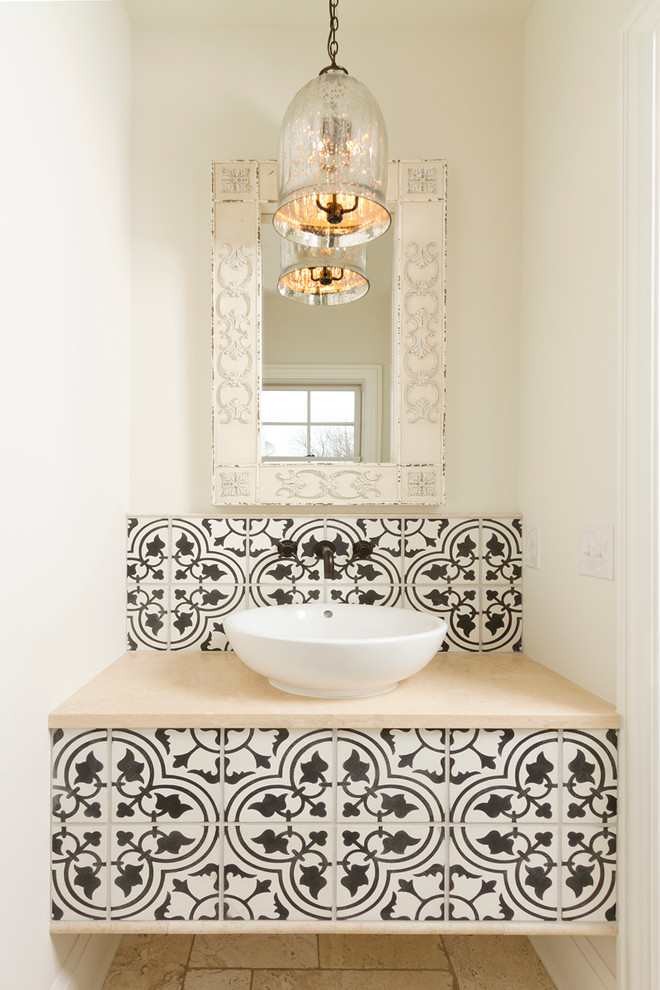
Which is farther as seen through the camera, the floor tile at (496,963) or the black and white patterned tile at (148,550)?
the black and white patterned tile at (148,550)

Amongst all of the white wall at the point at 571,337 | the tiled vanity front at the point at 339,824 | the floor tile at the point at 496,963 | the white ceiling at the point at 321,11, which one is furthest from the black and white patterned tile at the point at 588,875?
the white ceiling at the point at 321,11

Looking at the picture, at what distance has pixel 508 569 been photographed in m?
1.75

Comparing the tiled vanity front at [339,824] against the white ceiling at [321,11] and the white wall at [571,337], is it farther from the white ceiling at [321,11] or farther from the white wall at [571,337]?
the white ceiling at [321,11]

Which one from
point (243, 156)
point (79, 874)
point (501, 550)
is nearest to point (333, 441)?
→ point (501, 550)

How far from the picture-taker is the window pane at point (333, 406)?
172cm

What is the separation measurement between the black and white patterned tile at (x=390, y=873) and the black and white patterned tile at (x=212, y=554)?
75 cm

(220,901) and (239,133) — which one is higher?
(239,133)

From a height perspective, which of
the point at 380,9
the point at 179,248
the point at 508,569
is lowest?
the point at 508,569
